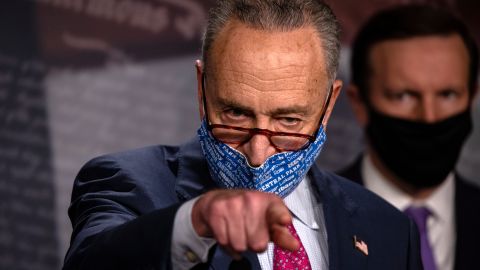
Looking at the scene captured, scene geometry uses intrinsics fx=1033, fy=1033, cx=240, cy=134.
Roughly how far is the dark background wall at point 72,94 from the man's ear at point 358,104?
25.6 inches

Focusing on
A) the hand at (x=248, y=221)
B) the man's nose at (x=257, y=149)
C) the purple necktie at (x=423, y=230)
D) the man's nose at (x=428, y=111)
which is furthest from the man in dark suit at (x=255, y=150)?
the man's nose at (x=428, y=111)

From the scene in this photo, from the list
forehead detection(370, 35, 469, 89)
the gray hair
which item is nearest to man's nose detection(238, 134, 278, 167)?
the gray hair

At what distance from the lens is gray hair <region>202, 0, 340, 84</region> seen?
2.11 meters

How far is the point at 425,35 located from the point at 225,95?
2258 millimetres

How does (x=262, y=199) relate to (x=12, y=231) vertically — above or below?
above

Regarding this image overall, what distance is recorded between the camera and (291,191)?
226 centimetres

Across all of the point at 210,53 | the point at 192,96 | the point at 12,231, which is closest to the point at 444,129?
the point at 192,96

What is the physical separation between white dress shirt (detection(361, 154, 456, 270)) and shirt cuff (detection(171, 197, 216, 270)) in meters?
2.32

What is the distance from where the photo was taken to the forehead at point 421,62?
4082 millimetres

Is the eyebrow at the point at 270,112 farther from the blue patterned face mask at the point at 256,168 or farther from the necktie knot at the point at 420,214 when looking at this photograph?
the necktie knot at the point at 420,214

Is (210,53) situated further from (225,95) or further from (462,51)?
(462,51)

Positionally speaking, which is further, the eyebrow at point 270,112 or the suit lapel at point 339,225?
the suit lapel at point 339,225

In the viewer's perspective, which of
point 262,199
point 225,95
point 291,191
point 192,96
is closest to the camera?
point 262,199

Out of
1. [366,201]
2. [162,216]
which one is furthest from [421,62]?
[162,216]
